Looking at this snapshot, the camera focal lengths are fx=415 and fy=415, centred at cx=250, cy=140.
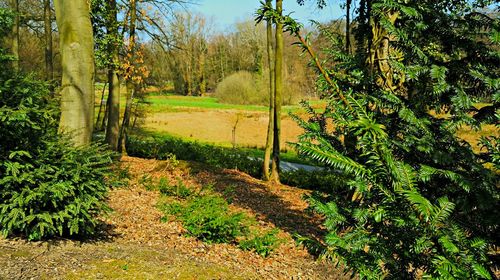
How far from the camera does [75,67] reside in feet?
21.1

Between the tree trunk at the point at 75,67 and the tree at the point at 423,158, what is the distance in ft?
17.1

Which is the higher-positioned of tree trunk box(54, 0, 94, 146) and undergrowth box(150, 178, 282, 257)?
tree trunk box(54, 0, 94, 146)

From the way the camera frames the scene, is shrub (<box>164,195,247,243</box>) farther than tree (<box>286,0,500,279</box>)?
Yes

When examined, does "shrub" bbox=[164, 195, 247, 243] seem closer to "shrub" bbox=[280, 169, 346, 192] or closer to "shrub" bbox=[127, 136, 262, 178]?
"shrub" bbox=[280, 169, 346, 192]

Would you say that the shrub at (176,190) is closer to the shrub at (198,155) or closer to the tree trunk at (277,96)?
the tree trunk at (277,96)

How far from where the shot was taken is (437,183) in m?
1.88

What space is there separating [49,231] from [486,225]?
14.7ft

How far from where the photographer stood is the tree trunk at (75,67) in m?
6.39

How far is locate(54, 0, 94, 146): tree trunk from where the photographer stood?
639 centimetres

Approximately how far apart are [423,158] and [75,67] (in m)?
5.84

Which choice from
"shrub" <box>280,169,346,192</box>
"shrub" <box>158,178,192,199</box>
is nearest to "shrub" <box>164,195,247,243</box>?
"shrub" <box>158,178,192,199</box>

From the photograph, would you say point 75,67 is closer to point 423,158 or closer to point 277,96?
point 423,158

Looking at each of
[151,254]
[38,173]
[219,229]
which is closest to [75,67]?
[38,173]

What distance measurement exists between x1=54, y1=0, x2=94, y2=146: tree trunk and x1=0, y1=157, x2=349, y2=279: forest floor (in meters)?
1.62
